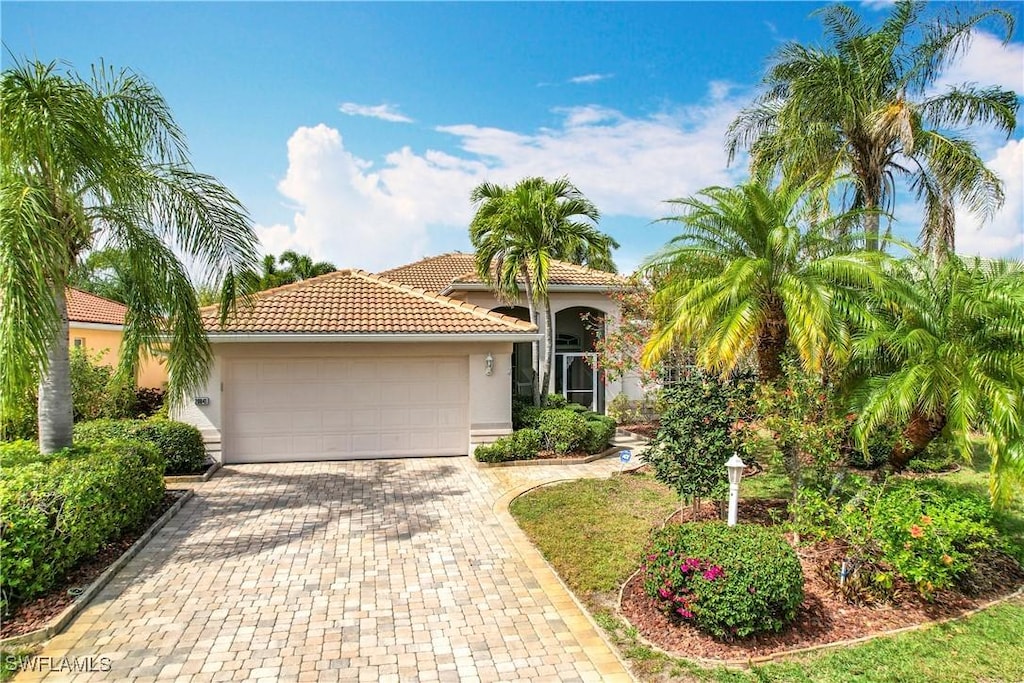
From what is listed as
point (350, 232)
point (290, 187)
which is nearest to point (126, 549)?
point (290, 187)

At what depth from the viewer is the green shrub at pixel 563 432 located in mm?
13836

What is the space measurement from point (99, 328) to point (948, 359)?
25.0 meters

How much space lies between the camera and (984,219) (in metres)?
15.0

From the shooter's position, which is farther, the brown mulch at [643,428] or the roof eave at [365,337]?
the brown mulch at [643,428]

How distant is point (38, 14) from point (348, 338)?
7.49m

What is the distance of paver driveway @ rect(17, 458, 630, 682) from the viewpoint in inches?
203

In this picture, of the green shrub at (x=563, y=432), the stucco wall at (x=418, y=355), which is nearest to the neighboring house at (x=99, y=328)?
the stucco wall at (x=418, y=355)

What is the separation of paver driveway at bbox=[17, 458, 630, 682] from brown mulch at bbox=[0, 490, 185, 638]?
0.28 metres

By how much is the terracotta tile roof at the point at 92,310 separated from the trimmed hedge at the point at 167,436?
9.32 meters

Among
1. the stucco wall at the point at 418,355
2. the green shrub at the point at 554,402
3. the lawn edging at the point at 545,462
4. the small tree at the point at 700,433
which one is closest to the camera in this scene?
the small tree at the point at 700,433

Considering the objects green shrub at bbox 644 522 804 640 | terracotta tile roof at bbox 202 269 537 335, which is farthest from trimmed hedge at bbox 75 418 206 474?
green shrub at bbox 644 522 804 640

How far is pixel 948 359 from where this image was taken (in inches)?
291

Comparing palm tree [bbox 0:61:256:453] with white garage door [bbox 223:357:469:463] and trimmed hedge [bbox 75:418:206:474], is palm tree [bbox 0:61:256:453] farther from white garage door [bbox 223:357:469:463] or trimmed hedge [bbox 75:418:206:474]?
white garage door [bbox 223:357:469:463]

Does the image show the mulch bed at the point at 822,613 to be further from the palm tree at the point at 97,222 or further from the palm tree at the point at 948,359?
the palm tree at the point at 97,222
